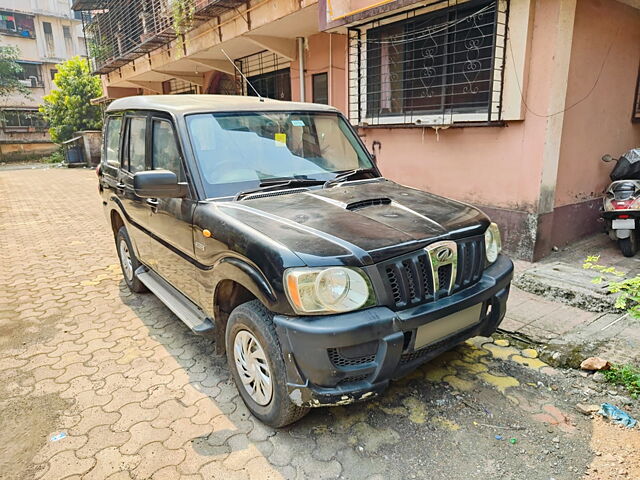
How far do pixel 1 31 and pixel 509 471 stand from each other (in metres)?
43.2

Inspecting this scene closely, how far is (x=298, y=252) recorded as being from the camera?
7.18 ft

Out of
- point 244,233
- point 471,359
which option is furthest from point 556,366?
point 244,233

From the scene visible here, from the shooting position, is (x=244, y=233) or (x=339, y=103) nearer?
(x=244, y=233)

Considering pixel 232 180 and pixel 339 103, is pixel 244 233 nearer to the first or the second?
pixel 232 180

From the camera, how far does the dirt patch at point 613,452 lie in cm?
218

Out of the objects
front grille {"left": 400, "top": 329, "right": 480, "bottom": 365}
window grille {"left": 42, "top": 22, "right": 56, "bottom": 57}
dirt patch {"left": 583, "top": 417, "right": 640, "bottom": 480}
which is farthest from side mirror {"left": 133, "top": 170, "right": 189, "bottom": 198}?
window grille {"left": 42, "top": 22, "right": 56, "bottom": 57}

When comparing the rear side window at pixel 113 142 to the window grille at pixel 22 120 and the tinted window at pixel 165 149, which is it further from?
the window grille at pixel 22 120

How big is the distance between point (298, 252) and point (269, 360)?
62 cm

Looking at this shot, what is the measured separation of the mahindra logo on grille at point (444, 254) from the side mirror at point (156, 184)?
1.73 meters

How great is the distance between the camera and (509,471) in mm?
2207

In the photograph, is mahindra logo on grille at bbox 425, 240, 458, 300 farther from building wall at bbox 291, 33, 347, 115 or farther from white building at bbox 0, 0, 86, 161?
white building at bbox 0, 0, 86, 161

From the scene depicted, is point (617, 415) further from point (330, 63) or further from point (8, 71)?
point (8, 71)

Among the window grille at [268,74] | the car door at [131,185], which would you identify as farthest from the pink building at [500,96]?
the car door at [131,185]

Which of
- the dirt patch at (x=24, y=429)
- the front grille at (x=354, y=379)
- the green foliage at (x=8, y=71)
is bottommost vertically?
the dirt patch at (x=24, y=429)
